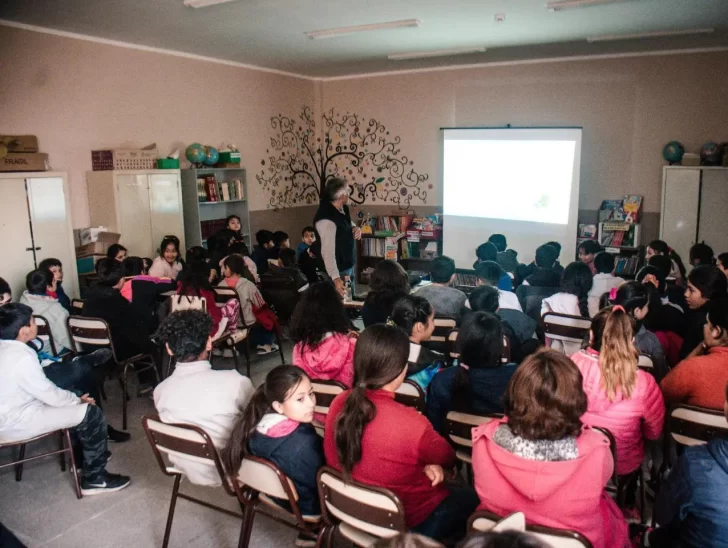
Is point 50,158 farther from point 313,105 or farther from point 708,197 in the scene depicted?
point 708,197

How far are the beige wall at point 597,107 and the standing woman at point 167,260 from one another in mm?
4130

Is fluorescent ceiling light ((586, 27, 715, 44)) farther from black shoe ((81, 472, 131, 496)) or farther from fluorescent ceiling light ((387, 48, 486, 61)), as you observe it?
black shoe ((81, 472, 131, 496))

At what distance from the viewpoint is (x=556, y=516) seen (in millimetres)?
1717

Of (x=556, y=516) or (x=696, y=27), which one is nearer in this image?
(x=556, y=516)

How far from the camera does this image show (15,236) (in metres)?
5.12

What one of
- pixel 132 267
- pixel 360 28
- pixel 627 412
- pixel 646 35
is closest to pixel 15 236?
pixel 132 267

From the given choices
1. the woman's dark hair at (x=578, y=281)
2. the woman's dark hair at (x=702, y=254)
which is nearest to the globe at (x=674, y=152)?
the woman's dark hair at (x=702, y=254)

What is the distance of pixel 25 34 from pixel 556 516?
595cm

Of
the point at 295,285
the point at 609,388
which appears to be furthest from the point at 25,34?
the point at 609,388

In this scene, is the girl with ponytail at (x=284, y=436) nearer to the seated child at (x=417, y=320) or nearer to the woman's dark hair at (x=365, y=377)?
the woman's dark hair at (x=365, y=377)

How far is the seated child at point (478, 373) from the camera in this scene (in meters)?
2.54

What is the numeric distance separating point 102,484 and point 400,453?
6.91 ft

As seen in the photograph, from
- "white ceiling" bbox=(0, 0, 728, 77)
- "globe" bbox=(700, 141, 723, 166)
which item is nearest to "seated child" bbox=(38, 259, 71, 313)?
"white ceiling" bbox=(0, 0, 728, 77)

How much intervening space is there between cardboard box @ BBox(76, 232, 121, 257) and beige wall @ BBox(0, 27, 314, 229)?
10.4 inches
